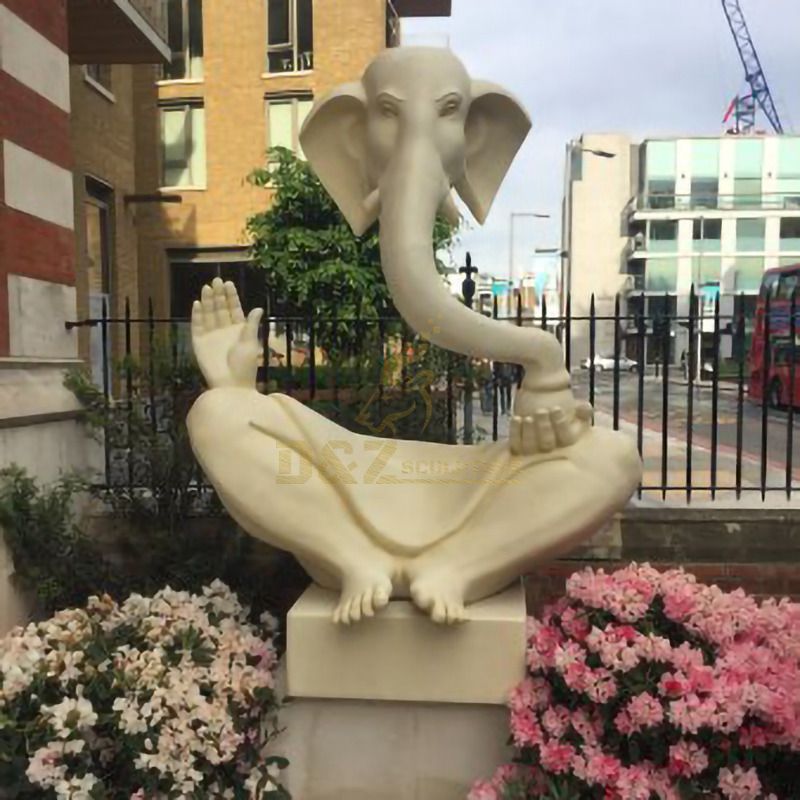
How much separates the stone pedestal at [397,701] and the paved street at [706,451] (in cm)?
122

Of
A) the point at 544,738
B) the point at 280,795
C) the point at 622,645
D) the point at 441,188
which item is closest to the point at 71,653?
the point at 280,795

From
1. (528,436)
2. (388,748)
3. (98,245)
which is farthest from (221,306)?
(98,245)

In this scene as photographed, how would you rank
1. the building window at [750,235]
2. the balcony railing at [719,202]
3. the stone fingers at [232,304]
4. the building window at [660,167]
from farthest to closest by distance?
the building window at [660,167]
the balcony railing at [719,202]
the building window at [750,235]
the stone fingers at [232,304]

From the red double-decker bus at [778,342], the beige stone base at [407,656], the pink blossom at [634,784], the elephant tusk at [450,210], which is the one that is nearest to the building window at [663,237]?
the red double-decker bus at [778,342]

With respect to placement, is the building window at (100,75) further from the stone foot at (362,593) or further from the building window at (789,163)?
the building window at (789,163)

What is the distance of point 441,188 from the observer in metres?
2.69

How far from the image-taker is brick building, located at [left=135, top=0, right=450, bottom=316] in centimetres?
1557

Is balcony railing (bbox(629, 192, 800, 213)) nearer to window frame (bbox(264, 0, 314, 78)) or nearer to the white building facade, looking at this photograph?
the white building facade

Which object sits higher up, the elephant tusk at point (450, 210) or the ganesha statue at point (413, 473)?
the elephant tusk at point (450, 210)

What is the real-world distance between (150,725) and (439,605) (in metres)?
0.91

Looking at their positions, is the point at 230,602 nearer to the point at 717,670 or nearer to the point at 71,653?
the point at 71,653

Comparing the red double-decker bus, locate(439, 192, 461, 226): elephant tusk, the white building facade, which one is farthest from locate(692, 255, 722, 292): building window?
locate(439, 192, 461, 226): elephant tusk

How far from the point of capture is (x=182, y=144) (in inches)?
634

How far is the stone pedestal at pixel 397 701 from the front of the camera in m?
2.61
